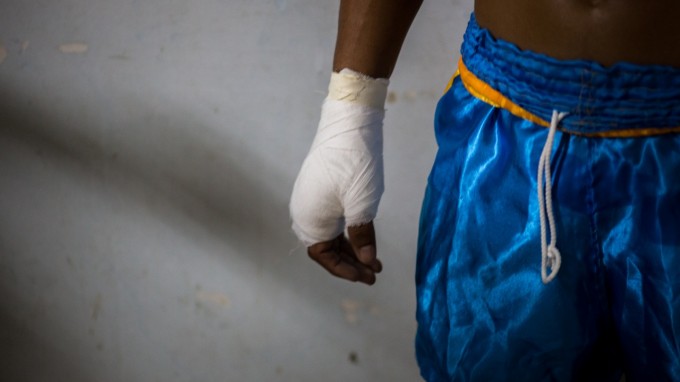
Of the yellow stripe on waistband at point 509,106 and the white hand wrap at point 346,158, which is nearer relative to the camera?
the yellow stripe on waistband at point 509,106

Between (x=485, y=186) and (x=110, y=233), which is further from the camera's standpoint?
(x=110, y=233)

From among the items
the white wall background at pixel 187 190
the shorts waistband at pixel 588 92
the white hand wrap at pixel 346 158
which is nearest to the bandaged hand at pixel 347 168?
the white hand wrap at pixel 346 158

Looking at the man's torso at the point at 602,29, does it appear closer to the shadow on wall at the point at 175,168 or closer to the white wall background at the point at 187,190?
the white wall background at the point at 187,190

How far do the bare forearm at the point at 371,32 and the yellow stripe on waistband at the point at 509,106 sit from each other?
0.07 metres

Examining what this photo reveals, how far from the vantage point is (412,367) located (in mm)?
1150

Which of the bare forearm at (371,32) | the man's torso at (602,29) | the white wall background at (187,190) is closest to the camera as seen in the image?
the man's torso at (602,29)

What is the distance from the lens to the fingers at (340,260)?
2.37 ft

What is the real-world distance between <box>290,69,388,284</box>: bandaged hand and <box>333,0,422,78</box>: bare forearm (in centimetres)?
1

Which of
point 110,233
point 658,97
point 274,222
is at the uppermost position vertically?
point 658,97

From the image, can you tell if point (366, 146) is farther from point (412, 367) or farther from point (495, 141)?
point (412, 367)

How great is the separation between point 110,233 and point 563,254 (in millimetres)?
861

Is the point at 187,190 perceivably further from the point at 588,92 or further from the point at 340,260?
the point at 588,92

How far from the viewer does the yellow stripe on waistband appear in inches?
21.1

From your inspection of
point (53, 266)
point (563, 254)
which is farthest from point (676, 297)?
point (53, 266)
